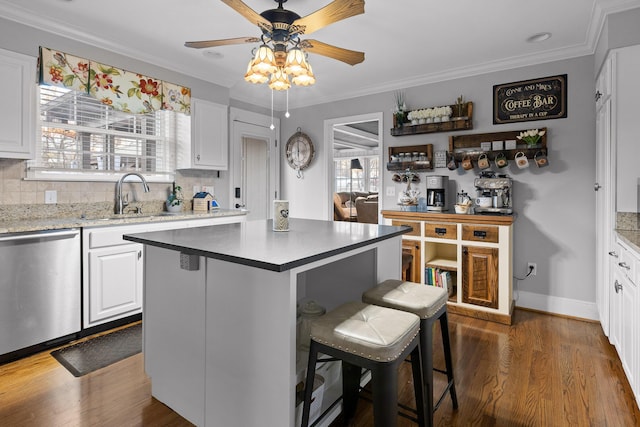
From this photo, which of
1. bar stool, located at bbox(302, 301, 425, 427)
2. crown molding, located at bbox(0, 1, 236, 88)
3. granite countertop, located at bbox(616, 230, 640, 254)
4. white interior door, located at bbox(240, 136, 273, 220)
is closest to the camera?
bar stool, located at bbox(302, 301, 425, 427)

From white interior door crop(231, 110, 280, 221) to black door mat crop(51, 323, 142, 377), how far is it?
225cm

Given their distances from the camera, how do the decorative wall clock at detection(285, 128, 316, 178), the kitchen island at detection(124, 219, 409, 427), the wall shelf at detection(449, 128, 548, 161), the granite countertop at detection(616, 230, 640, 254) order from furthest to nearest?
the decorative wall clock at detection(285, 128, 316, 178) < the wall shelf at detection(449, 128, 548, 161) < the granite countertop at detection(616, 230, 640, 254) < the kitchen island at detection(124, 219, 409, 427)

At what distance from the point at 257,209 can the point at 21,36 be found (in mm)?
3082

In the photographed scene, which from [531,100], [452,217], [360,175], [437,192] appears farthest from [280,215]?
[360,175]

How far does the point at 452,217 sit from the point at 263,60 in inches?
89.7

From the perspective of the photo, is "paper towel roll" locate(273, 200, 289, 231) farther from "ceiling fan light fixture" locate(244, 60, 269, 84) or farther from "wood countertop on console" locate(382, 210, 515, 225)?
A: "wood countertop on console" locate(382, 210, 515, 225)

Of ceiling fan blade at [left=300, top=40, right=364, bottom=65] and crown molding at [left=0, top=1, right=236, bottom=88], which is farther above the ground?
crown molding at [left=0, top=1, right=236, bottom=88]

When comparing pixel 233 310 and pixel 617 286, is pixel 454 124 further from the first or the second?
pixel 233 310

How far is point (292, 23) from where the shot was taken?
7.09 feet

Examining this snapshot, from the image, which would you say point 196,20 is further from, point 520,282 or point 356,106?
point 520,282

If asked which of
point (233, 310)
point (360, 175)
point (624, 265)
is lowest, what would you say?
point (233, 310)

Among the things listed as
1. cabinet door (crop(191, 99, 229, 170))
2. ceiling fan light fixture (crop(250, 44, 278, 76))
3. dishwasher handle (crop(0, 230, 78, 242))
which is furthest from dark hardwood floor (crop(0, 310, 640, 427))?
cabinet door (crop(191, 99, 229, 170))

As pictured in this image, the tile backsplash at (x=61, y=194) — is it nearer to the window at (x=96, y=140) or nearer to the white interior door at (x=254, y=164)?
the window at (x=96, y=140)

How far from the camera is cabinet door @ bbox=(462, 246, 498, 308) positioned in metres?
3.23
